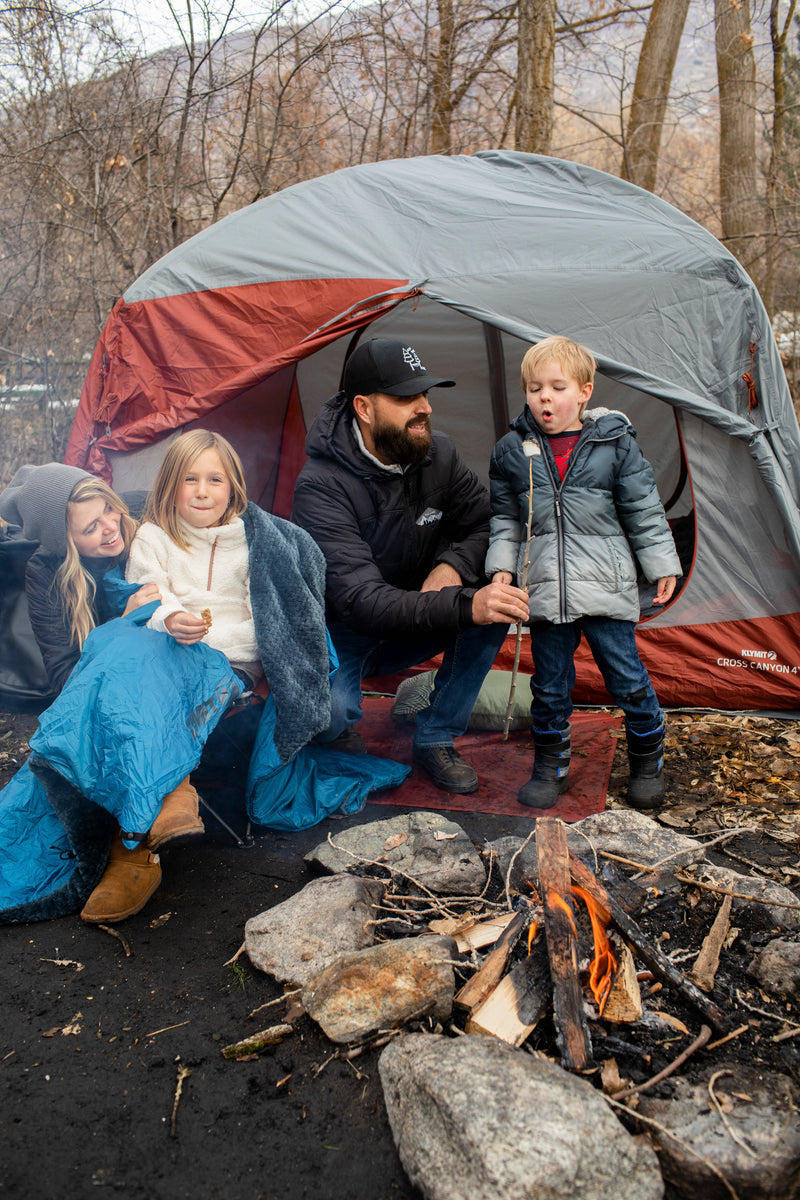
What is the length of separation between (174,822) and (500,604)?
3.90 ft

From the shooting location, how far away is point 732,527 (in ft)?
11.8

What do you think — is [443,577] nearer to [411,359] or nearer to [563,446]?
[563,446]

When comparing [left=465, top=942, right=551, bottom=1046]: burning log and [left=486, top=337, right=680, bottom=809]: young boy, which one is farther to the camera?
[left=486, top=337, right=680, bottom=809]: young boy

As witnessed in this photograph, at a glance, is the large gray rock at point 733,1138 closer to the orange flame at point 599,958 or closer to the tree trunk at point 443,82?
the orange flame at point 599,958

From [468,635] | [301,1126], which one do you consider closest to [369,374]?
[468,635]

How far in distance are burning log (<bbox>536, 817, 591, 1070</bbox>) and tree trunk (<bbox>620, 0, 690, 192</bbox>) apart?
824 cm

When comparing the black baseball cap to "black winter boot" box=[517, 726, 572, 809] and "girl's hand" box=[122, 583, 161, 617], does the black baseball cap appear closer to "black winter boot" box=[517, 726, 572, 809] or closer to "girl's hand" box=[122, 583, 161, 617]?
"girl's hand" box=[122, 583, 161, 617]

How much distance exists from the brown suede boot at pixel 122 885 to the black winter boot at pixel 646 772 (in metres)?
1.64

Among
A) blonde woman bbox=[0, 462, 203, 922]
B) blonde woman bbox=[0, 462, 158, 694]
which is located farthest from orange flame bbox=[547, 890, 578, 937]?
blonde woman bbox=[0, 462, 158, 694]

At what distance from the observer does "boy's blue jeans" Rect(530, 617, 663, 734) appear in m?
2.96

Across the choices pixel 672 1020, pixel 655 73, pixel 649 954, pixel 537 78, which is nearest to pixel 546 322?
pixel 649 954

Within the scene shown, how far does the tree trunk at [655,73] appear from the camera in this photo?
8.28 metres

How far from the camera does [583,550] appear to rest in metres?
2.94

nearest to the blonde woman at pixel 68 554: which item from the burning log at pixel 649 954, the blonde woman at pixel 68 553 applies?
the blonde woman at pixel 68 553
